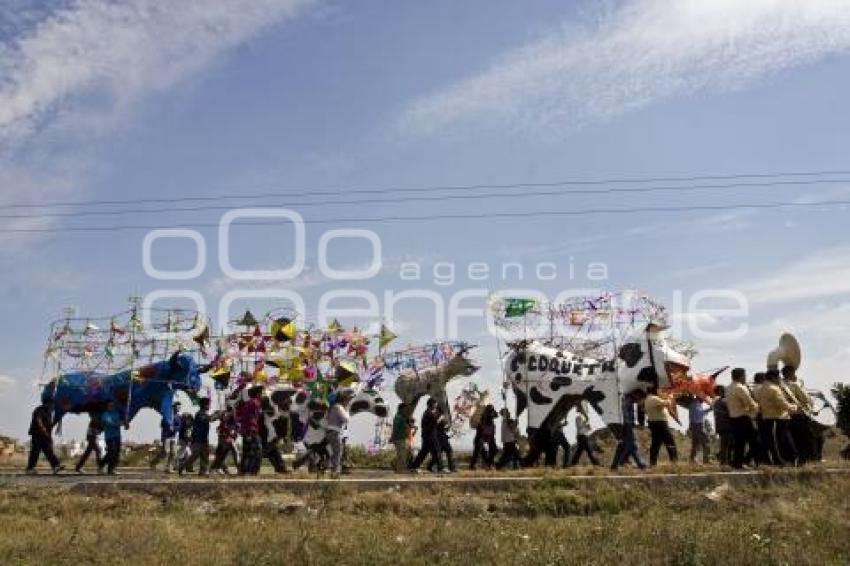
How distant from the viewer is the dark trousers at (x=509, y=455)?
19391 millimetres

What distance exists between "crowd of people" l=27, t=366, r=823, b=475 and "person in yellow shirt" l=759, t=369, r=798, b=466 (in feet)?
0.05

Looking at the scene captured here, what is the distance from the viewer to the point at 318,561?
8.62m

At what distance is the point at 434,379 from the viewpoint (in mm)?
23297

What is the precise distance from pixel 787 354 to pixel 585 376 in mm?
6560

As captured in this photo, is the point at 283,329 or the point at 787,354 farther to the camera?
Result: the point at 283,329

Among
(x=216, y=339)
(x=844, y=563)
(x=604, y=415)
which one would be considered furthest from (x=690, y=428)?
(x=216, y=339)

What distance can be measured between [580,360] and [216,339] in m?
10.6

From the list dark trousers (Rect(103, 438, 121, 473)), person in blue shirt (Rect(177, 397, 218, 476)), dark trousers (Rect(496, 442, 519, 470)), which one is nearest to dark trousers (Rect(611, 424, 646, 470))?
dark trousers (Rect(496, 442, 519, 470))

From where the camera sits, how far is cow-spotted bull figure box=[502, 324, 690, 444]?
21156 mm

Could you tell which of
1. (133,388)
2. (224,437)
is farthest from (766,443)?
(133,388)

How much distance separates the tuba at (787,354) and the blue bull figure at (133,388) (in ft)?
51.7

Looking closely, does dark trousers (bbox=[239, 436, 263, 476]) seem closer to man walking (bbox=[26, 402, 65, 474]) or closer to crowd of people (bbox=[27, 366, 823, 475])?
crowd of people (bbox=[27, 366, 823, 475])

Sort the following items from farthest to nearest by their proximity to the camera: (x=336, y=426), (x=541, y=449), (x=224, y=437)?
(x=541, y=449) → (x=224, y=437) → (x=336, y=426)

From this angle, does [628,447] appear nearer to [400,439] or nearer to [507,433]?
[507,433]
